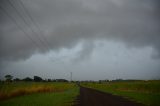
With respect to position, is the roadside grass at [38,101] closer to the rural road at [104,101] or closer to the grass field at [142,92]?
the rural road at [104,101]

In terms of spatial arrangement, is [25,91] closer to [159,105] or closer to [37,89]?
[37,89]

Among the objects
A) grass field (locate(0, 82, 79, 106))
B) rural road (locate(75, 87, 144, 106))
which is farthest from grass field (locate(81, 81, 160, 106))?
grass field (locate(0, 82, 79, 106))

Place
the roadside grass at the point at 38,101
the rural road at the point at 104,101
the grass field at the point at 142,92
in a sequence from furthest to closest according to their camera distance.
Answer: the grass field at the point at 142,92 → the roadside grass at the point at 38,101 → the rural road at the point at 104,101

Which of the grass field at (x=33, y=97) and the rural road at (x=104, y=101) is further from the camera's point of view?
the grass field at (x=33, y=97)

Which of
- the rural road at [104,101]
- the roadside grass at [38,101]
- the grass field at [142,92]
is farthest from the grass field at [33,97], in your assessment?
the grass field at [142,92]

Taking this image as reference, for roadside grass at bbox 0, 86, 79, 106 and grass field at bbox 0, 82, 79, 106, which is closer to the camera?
roadside grass at bbox 0, 86, 79, 106

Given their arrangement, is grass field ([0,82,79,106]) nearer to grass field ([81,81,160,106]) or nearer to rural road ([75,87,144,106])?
rural road ([75,87,144,106])

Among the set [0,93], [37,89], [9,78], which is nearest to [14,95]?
[0,93]

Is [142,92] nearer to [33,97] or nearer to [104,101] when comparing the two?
[104,101]

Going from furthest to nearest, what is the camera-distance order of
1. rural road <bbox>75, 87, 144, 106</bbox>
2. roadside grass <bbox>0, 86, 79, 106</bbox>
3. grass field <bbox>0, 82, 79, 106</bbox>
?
grass field <bbox>0, 82, 79, 106</bbox> < roadside grass <bbox>0, 86, 79, 106</bbox> < rural road <bbox>75, 87, 144, 106</bbox>

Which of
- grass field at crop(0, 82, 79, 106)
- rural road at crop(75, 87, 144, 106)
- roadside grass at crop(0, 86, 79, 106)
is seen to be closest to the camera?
rural road at crop(75, 87, 144, 106)

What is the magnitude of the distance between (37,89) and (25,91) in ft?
17.4

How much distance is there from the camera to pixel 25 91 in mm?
37469

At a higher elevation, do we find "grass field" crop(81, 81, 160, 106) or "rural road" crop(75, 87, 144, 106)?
"grass field" crop(81, 81, 160, 106)
